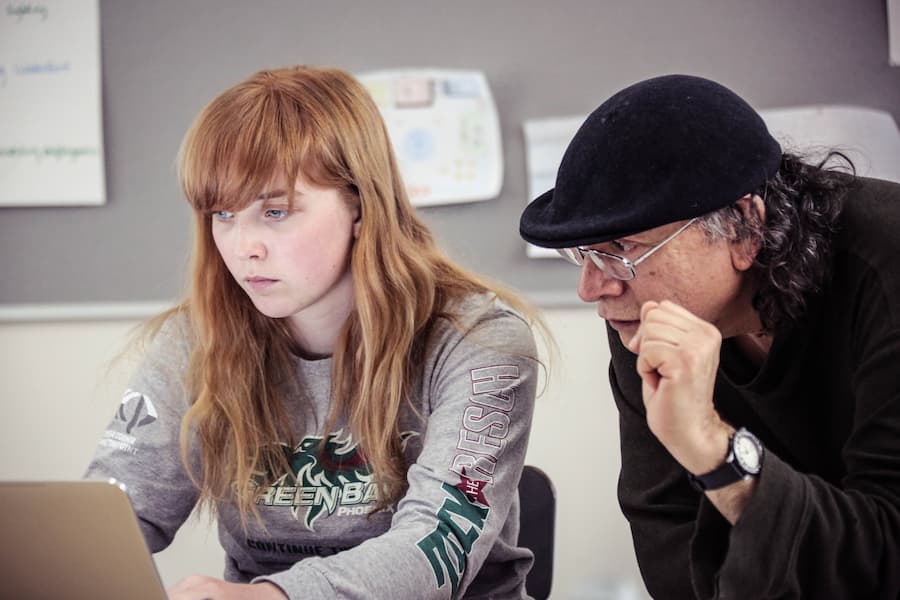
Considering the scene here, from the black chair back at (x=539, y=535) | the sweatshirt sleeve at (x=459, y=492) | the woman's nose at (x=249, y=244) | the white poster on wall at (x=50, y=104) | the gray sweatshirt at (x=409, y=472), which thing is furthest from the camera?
the white poster on wall at (x=50, y=104)

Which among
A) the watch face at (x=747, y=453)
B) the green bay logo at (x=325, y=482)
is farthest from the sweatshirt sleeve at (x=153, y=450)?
the watch face at (x=747, y=453)

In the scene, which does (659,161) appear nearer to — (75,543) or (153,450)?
(75,543)

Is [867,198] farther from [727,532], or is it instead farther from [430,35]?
[430,35]

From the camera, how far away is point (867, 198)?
1.12m

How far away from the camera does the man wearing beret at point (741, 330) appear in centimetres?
93

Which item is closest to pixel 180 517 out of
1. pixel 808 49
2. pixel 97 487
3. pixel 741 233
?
pixel 97 487

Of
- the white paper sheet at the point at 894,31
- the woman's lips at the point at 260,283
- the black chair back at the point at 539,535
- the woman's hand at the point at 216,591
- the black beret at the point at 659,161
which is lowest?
the black chair back at the point at 539,535

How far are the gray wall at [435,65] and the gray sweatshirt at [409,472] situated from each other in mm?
727

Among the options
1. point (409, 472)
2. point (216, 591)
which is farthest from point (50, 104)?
point (216, 591)

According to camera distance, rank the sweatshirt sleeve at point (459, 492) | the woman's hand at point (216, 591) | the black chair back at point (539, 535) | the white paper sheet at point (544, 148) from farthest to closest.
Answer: the white paper sheet at point (544, 148) → the black chair back at point (539, 535) → the sweatshirt sleeve at point (459, 492) → the woman's hand at point (216, 591)

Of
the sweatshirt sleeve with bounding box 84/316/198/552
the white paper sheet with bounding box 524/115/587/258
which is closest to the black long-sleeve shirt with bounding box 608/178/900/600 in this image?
the sweatshirt sleeve with bounding box 84/316/198/552

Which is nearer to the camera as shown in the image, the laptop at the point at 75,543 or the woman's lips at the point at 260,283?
the laptop at the point at 75,543

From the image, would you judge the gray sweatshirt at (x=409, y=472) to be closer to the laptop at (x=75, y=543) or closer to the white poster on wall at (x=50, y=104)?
the laptop at (x=75, y=543)

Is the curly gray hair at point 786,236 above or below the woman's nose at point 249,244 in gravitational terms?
above
